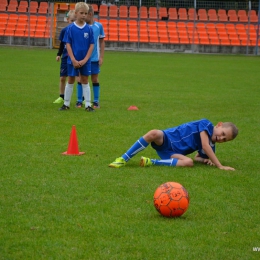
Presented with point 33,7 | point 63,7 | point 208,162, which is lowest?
point 208,162

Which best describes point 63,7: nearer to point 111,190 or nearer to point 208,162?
point 208,162

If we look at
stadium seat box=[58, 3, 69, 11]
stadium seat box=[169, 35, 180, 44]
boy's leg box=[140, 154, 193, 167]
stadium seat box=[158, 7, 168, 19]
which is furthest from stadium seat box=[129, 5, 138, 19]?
boy's leg box=[140, 154, 193, 167]

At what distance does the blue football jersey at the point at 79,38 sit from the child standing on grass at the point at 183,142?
5.25 metres

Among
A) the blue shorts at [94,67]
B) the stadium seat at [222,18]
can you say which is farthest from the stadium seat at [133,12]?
the blue shorts at [94,67]

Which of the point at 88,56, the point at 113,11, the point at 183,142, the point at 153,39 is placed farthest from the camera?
the point at 113,11

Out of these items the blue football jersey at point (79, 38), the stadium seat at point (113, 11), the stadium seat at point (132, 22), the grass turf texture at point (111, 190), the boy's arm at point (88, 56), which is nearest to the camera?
the grass turf texture at point (111, 190)

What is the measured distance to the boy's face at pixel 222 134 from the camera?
7.28m

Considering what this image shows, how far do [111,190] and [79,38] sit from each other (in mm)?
6660

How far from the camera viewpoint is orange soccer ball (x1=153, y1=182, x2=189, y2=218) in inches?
209

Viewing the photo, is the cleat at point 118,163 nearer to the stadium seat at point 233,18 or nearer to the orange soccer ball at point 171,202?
the orange soccer ball at point 171,202

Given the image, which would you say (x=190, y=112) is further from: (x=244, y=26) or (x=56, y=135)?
(x=244, y=26)

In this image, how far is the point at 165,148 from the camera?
761cm

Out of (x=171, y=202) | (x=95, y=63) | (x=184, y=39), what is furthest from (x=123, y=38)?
(x=171, y=202)

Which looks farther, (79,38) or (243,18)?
(243,18)
